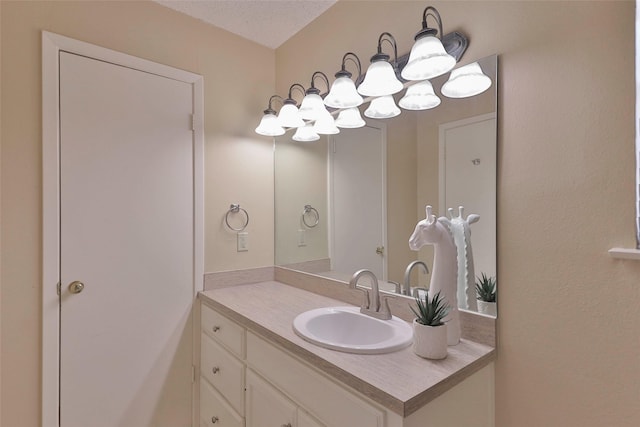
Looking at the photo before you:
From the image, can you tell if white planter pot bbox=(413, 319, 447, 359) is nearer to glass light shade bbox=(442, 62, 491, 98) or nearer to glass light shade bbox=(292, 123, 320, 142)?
glass light shade bbox=(442, 62, 491, 98)

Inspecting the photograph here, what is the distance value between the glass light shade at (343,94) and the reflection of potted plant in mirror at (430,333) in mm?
926

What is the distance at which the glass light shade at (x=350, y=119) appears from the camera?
1624 mm

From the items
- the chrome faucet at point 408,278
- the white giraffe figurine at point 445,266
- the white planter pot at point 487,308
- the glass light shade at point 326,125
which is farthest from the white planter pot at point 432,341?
the glass light shade at point 326,125

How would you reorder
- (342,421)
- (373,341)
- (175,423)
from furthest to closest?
(175,423), (373,341), (342,421)

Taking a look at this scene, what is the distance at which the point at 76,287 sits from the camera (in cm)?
147

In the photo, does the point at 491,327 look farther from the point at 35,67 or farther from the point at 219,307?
the point at 35,67

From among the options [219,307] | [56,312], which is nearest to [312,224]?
[219,307]

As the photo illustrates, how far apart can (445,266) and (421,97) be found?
27.0 inches

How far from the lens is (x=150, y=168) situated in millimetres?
1689

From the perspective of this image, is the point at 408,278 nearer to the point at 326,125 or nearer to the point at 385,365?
the point at 385,365

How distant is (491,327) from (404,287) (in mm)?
382

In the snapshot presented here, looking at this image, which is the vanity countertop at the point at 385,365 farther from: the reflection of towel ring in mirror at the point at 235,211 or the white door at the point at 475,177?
the reflection of towel ring in mirror at the point at 235,211

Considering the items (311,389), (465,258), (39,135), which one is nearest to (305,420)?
(311,389)

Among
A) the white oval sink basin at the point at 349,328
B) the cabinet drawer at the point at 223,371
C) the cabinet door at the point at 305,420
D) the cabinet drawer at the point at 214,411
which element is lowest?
the cabinet drawer at the point at 214,411
